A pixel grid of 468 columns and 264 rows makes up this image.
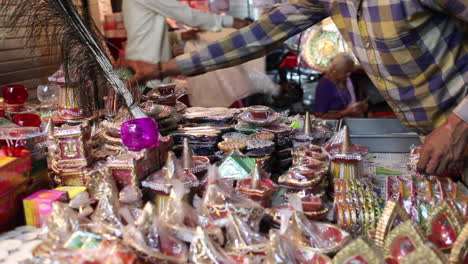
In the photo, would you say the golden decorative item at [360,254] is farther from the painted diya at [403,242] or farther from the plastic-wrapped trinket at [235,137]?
the plastic-wrapped trinket at [235,137]

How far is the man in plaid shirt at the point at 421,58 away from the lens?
106 cm

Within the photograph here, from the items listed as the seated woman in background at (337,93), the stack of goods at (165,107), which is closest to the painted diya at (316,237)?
the stack of goods at (165,107)

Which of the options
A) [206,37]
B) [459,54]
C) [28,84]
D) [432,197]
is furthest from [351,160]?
[206,37]

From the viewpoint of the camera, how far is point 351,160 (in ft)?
4.01

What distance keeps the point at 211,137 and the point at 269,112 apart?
0.96ft

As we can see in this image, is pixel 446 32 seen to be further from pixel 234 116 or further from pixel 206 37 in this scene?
pixel 206 37

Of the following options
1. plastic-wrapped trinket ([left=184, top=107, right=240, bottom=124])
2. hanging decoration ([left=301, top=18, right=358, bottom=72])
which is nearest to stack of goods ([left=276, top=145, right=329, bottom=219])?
plastic-wrapped trinket ([left=184, top=107, right=240, bottom=124])

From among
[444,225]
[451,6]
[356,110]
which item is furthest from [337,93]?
[444,225]

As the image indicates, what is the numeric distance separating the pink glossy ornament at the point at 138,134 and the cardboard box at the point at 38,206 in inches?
8.4

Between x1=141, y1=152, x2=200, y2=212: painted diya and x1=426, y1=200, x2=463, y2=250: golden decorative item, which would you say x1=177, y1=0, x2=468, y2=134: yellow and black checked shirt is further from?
x1=141, y1=152, x2=200, y2=212: painted diya

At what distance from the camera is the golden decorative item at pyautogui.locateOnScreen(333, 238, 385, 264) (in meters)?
A: 0.74

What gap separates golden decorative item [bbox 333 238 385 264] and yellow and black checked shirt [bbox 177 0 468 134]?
618 millimetres

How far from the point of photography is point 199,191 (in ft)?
3.71

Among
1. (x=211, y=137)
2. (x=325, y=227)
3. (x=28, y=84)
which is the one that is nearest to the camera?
(x=325, y=227)
